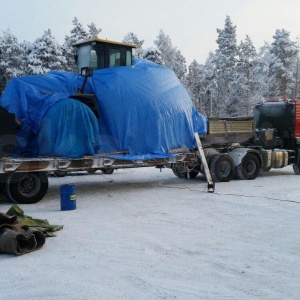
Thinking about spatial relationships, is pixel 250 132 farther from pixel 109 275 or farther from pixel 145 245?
pixel 109 275

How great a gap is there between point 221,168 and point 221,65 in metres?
49.9

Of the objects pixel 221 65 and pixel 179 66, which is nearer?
pixel 221 65

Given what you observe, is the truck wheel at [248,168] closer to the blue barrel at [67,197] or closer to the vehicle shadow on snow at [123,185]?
the vehicle shadow on snow at [123,185]

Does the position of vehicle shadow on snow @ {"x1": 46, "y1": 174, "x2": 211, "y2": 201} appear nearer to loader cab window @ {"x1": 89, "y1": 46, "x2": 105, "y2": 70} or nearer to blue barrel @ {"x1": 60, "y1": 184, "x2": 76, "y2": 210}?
blue barrel @ {"x1": 60, "y1": 184, "x2": 76, "y2": 210}

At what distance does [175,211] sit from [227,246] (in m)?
3.23

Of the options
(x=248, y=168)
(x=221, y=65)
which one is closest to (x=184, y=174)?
(x=248, y=168)

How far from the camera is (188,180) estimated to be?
688 inches

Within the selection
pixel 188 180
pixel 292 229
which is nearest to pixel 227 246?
pixel 292 229

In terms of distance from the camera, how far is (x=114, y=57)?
14.7 metres

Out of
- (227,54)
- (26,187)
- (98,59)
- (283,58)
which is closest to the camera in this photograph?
(26,187)

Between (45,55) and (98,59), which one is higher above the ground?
(45,55)

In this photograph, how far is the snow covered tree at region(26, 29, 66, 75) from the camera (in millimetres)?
43938

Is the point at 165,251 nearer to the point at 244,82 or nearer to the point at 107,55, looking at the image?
the point at 107,55

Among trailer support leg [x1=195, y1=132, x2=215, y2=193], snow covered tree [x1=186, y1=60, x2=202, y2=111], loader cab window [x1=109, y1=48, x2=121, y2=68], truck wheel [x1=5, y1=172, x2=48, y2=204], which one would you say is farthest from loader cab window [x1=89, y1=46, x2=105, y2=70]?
snow covered tree [x1=186, y1=60, x2=202, y2=111]
